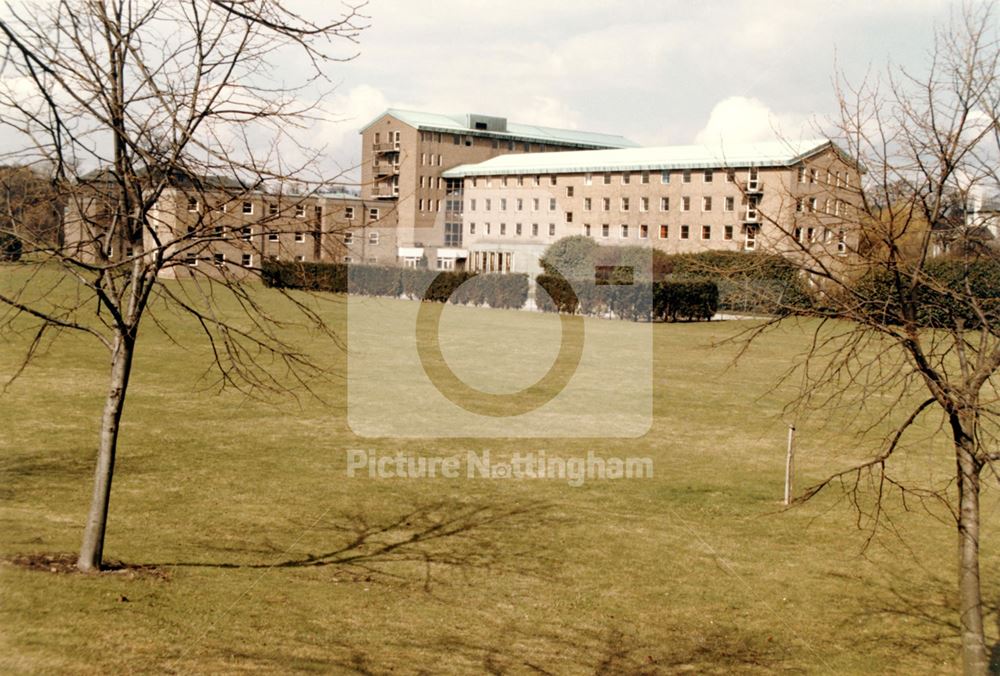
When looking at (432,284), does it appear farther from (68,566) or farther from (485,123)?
(68,566)

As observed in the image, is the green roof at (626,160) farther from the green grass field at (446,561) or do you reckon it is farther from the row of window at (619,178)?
the green grass field at (446,561)

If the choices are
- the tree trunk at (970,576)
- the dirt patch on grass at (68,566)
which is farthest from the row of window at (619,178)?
the dirt patch on grass at (68,566)

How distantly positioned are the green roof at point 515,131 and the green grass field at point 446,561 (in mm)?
69104

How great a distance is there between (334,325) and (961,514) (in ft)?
113

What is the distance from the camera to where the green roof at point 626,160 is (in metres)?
63.4

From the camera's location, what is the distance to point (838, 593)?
11242mm

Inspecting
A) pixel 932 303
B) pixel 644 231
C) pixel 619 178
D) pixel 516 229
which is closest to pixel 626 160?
pixel 619 178

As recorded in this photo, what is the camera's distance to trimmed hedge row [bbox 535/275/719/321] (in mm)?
47438

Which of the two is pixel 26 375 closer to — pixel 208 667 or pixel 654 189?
pixel 208 667

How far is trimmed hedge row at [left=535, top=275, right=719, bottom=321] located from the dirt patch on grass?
128ft

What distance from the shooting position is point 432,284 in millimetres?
57875

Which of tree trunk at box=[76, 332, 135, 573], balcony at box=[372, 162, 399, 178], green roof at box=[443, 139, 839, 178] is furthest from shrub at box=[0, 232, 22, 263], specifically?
green roof at box=[443, 139, 839, 178]

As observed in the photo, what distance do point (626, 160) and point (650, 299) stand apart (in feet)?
99.9

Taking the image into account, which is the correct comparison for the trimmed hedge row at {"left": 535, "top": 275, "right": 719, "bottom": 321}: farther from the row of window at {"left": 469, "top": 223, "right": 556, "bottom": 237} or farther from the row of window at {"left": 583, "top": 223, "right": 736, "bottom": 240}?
the row of window at {"left": 469, "top": 223, "right": 556, "bottom": 237}
